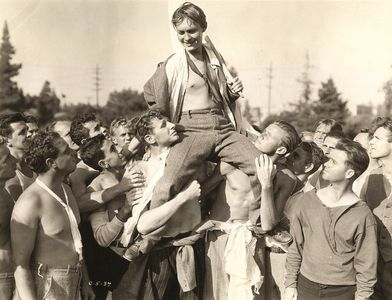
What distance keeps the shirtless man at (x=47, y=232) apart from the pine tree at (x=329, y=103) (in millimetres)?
56198

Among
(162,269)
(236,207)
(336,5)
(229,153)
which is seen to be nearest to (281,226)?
(236,207)

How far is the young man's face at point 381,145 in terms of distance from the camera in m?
5.71

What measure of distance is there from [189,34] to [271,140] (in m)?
1.24

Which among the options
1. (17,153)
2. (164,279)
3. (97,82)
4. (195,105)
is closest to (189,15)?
(195,105)

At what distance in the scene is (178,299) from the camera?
5.62m

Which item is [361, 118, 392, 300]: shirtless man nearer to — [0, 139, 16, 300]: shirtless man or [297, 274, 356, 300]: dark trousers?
[297, 274, 356, 300]: dark trousers

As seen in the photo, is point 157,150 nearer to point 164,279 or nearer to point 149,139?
point 149,139

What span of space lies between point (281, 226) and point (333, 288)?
998mm

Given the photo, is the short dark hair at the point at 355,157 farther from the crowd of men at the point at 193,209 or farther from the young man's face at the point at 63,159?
the young man's face at the point at 63,159

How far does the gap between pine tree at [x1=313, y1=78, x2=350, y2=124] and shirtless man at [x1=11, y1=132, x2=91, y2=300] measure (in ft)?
184

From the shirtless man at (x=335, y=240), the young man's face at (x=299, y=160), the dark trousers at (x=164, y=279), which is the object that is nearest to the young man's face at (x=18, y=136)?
the dark trousers at (x=164, y=279)

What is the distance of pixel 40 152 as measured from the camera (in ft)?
15.7

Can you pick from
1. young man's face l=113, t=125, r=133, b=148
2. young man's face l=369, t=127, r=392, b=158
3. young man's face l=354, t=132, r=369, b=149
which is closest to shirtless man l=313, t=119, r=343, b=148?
young man's face l=354, t=132, r=369, b=149

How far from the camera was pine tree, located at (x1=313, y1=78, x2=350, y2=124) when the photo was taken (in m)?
60.0
